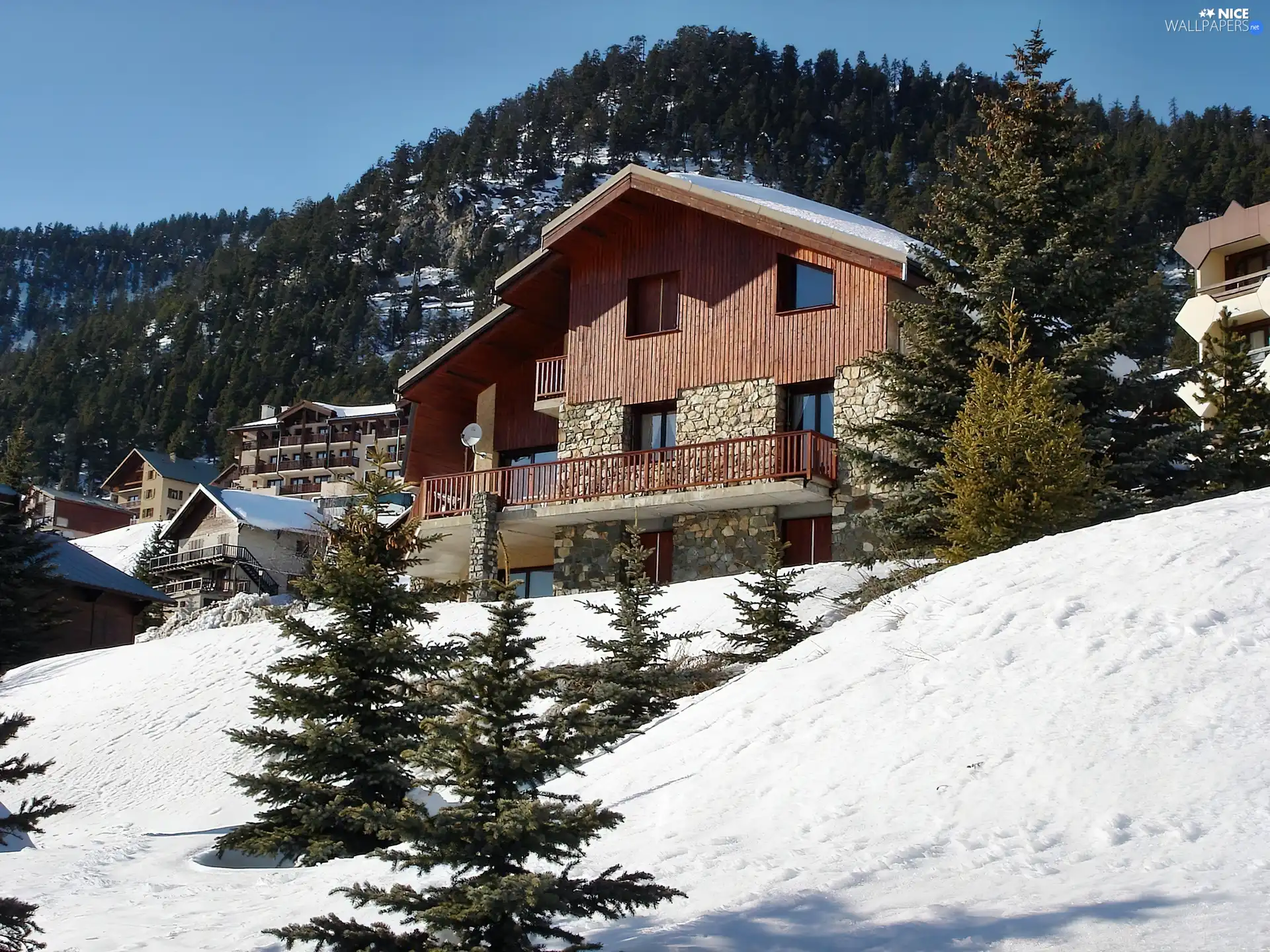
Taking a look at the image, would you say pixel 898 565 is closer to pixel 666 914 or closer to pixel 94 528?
pixel 666 914

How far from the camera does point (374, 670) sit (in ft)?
39.7

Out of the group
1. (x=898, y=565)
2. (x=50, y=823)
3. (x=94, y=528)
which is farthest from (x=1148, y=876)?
(x=94, y=528)

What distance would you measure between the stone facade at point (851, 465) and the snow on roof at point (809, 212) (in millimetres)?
2441

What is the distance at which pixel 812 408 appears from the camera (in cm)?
2553

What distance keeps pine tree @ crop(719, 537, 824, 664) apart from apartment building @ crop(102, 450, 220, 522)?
93.0 metres

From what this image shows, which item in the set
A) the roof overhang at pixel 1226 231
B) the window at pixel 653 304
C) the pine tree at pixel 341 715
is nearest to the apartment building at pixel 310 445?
the roof overhang at pixel 1226 231

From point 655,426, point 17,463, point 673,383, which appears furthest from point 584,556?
point 17,463

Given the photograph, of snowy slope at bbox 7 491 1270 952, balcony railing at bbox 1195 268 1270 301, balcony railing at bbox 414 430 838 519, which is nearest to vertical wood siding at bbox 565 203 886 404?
balcony railing at bbox 414 430 838 519

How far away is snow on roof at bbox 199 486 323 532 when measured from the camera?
59.3 metres

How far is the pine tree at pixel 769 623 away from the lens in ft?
51.5

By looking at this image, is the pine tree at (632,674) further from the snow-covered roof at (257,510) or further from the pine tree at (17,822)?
the snow-covered roof at (257,510)

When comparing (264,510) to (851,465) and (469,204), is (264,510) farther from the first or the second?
(469,204)

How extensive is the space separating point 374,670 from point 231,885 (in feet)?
6.91

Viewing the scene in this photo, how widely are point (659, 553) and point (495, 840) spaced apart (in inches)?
757
